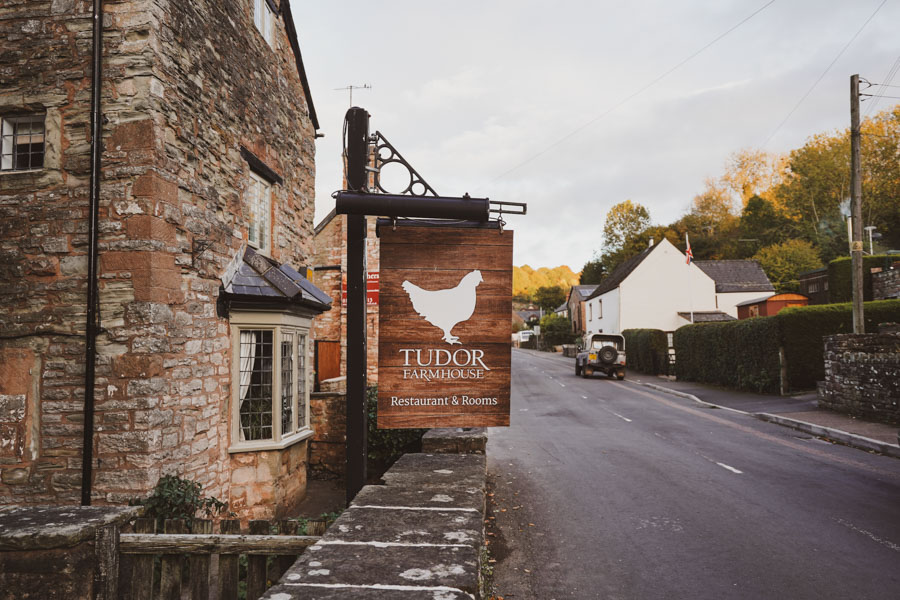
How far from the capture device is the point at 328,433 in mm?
10812

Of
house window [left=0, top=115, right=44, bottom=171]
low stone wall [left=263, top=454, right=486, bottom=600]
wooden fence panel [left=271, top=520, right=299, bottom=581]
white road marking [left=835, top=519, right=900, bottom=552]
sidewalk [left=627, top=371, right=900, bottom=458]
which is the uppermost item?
house window [left=0, top=115, right=44, bottom=171]

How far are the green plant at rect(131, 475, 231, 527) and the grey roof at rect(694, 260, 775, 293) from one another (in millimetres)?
46551

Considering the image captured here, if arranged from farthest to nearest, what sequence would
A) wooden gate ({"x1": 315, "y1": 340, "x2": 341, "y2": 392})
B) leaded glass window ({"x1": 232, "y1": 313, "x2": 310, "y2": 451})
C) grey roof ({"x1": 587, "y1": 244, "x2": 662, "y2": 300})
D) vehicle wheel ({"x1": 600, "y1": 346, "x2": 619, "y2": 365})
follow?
1. grey roof ({"x1": 587, "y1": 244, "x2": 662, "y2": 300})
2. vehicle wheel ({"x1": 600, "y1": 346, "x2": 619, "y2": 365})
3. wooden gate ({"x1": 315, "y1": 340, "x2": 341, "y2": 392})
4. leaded glass window ({"x1": 232, "y1": 313, "x2": 310, "y2": 451})

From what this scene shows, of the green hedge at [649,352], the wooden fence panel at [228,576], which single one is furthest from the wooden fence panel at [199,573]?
the green hedge at [649,352]

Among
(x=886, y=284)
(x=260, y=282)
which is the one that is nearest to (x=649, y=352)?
(x=886, y=284)

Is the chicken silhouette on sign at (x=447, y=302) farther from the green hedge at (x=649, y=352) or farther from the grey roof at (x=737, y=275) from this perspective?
the grey roof at (x=737, y=275)

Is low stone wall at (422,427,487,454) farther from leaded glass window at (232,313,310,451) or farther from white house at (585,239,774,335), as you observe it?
white house at (585,239,774,335)

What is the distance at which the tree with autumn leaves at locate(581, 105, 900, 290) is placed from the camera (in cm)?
4466

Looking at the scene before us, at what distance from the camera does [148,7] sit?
637 cm

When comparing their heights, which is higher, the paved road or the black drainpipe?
the black drainpipe

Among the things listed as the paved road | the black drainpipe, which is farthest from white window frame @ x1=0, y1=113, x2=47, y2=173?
the paved road

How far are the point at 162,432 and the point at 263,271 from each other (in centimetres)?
298

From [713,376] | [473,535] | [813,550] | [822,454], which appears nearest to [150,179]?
[473,535]

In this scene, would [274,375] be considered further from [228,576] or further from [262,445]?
[228,576]
